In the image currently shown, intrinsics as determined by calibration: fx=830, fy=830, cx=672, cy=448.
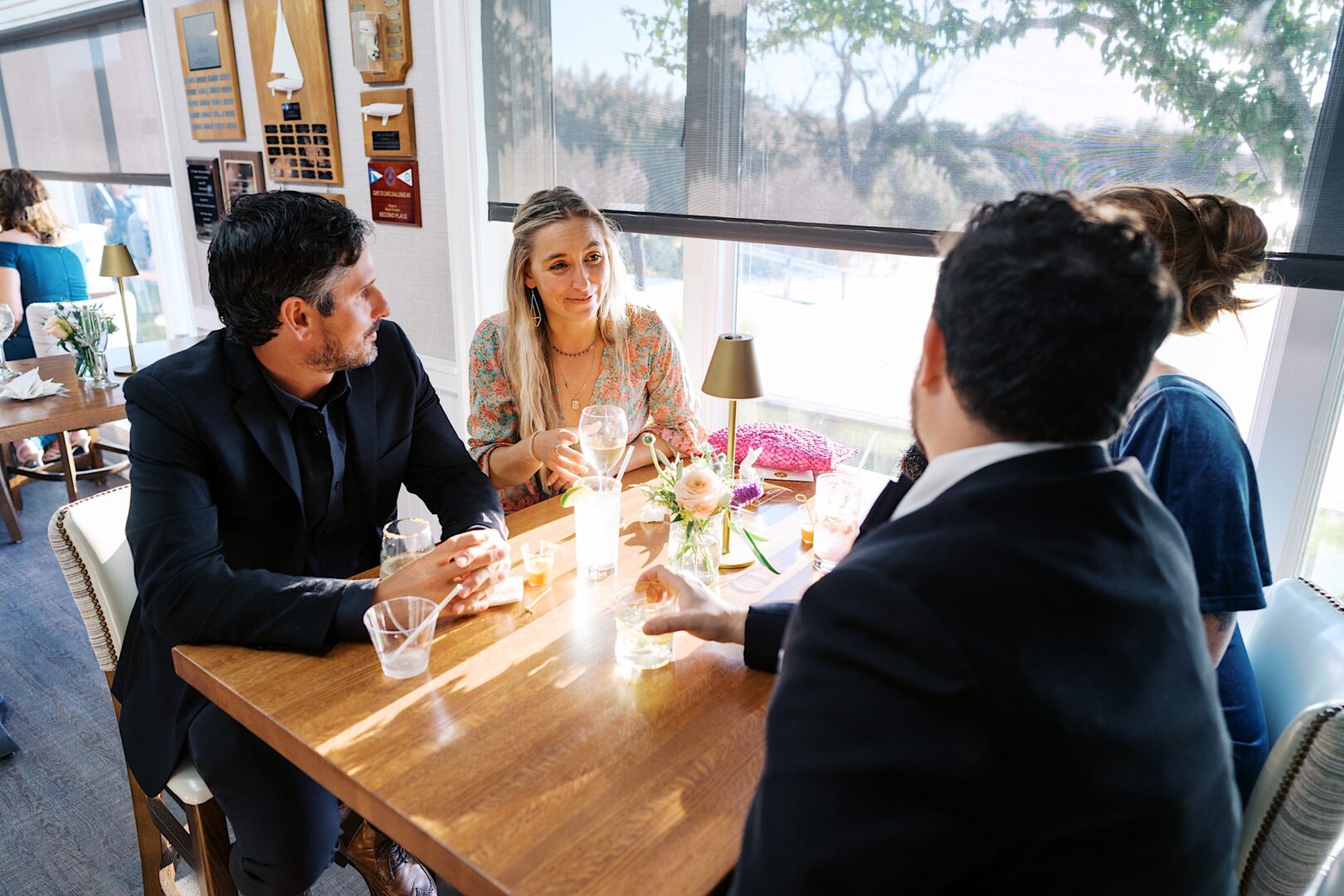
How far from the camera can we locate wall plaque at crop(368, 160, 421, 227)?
3.04m

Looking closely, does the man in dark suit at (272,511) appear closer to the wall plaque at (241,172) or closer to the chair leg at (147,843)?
the chair leg at (147,843)

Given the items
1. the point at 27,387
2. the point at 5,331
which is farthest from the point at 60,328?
the point at 5,331

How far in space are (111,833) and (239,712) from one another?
133 centimetres

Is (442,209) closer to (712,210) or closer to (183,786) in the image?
(712,210)

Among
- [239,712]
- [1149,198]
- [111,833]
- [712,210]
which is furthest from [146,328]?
[1149,198]

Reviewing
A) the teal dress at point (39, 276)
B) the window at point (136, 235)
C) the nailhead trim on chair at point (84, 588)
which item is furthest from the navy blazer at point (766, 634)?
the window at point (136, 235)

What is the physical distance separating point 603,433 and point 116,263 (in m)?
3.02

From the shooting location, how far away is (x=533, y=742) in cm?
102

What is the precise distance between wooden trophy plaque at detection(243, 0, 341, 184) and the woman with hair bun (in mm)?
2897

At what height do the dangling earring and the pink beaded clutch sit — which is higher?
the dangling earring

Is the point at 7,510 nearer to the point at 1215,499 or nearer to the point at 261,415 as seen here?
the point at 261,415

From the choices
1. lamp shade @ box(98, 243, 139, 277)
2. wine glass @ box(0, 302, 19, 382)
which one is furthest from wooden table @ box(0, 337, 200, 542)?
lamp shade @ box(98, 243, 139, 277)

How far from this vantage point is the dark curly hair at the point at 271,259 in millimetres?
1482

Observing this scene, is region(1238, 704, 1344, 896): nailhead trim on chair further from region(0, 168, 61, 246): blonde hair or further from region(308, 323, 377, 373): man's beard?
region(0, 168, 61, 246): blonde hair
